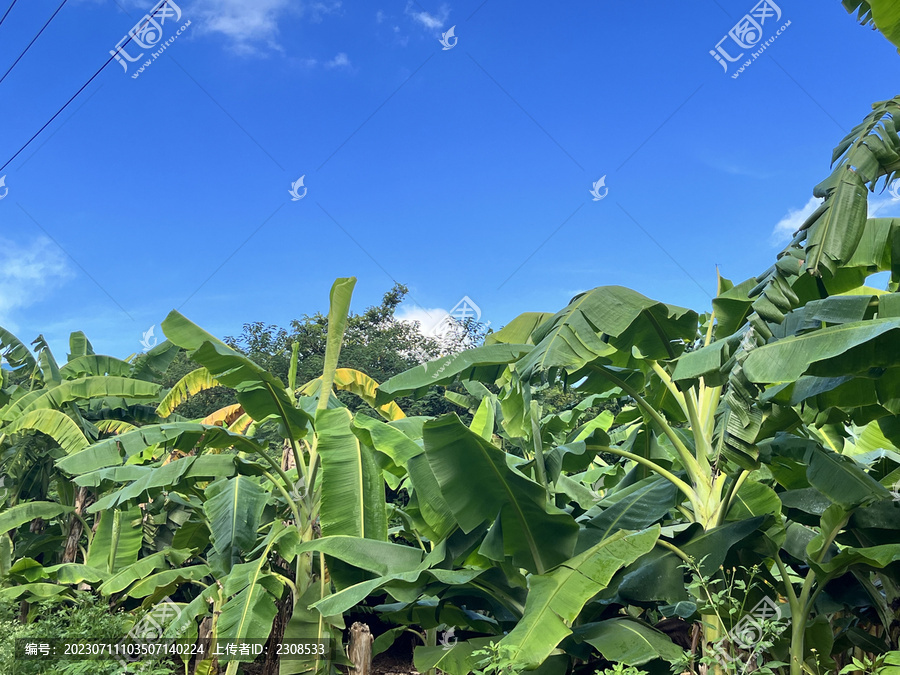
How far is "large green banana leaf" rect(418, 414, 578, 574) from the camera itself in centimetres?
420

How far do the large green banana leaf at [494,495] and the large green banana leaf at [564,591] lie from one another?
0.32 meters

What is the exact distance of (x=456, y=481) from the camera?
4305 mm

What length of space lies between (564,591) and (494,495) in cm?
74

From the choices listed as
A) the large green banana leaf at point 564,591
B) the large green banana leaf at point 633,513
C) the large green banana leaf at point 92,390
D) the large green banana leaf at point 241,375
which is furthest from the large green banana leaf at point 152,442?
the large green banana leaf at point 564,591

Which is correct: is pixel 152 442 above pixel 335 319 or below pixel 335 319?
below

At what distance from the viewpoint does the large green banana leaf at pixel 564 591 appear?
141 inches

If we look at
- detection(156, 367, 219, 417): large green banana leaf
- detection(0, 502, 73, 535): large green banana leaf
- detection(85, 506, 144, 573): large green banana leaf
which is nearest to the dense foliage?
detection(85, 506, 144, 573): large green banana leaf

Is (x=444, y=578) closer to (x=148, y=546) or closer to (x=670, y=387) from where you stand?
(x=670, y=387)

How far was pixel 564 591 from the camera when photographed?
3906 millimetres

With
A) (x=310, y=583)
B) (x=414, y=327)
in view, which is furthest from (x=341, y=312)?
(x=414, y=327)

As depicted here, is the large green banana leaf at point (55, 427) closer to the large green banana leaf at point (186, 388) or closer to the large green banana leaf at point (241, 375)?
the large green banana leaf at point (186, 388)

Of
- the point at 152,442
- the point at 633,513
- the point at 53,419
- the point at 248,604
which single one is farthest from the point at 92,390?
the point at 633,513

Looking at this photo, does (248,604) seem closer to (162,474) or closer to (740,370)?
(162,474)

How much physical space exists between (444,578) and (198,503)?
6.33 metres
